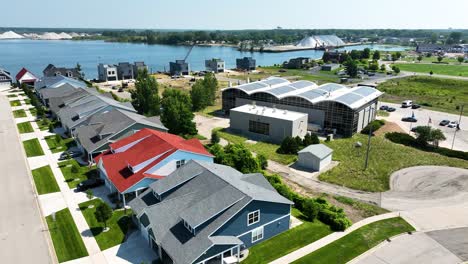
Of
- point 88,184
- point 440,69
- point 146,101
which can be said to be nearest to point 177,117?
point 146,101

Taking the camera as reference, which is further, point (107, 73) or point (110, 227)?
point (107, 73)

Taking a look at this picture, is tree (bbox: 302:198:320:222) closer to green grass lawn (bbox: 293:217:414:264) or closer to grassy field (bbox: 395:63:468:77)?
green grass lawn (bbox: 293:217:414:264)

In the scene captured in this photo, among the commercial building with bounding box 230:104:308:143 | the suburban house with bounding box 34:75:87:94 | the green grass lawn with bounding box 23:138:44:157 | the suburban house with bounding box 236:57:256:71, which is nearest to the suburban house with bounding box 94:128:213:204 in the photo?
the green grass lawn with bounding box 23:138:44:157

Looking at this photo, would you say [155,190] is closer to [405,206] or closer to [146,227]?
[146,227]

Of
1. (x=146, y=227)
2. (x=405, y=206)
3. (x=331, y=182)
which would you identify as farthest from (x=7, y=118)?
(x=405, y=206)

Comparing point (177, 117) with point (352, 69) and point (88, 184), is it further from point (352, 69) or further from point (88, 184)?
point (352, 69)
